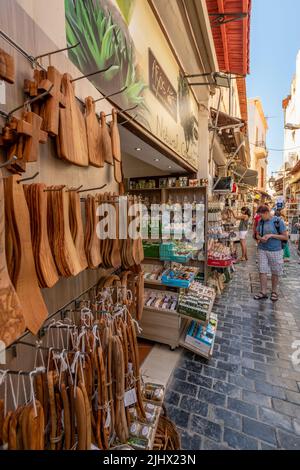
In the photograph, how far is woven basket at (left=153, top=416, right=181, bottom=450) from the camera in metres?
1.52

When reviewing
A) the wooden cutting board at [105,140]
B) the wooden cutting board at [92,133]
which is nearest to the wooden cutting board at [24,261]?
the wooden cutting board at [92,133]

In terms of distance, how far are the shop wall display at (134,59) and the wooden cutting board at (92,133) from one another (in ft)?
0.91

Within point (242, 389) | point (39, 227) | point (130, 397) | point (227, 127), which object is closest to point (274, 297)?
point (242, 389)

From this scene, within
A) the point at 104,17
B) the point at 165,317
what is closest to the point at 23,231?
the point at 104,17

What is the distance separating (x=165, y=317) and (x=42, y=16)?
2625 millimetres

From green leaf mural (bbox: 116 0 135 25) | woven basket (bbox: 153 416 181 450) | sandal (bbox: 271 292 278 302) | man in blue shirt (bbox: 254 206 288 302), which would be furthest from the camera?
sandal (bbox: 271 292 278 302)

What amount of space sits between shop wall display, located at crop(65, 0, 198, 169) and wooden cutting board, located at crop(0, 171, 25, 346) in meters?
1.11

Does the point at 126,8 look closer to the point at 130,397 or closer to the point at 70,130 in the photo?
the point at 70,130

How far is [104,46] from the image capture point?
1.55 meters

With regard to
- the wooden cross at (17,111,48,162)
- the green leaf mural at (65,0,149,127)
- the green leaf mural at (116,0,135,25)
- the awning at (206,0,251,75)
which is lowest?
the wooden cross at (17,111,48,162)

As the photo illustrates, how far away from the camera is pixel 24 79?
2.92ft

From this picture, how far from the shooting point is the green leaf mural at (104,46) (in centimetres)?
127

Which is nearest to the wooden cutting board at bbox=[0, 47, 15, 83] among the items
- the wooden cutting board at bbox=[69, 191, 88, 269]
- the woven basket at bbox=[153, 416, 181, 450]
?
the wooden cutting board at bbox=[69, 191, 88, 269]

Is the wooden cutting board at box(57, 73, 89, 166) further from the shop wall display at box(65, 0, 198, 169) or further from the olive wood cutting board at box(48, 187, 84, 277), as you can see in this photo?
the shop wall display at box(65, 0, 198, 169)
